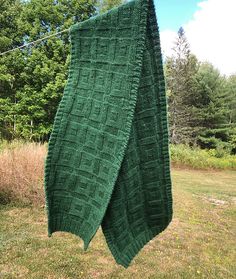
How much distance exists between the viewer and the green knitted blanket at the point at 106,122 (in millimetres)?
1415

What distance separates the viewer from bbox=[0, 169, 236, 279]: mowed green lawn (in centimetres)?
466

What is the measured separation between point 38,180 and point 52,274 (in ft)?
9.72

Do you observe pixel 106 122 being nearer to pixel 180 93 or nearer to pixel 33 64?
pixel 33 64

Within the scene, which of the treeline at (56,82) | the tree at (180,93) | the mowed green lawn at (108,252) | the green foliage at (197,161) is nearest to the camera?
the mowed green lawn at (108,252)

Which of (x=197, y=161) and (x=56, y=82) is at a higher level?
(x=56, y=82)

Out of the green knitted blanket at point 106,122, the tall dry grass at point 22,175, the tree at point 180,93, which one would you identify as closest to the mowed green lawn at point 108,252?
the tall dry grass at point 22,175

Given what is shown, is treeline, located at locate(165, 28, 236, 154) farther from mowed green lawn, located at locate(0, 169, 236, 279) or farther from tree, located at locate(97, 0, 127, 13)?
mowed green lawn, located at locate(0, 169, 236, 279)

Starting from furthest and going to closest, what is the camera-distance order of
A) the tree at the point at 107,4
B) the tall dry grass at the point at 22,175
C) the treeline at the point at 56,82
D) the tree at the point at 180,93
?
the tree at the point at 180,93
the tree at the point at 107,4
the treeline at the point at 56,82
the tall dry grass at the point at 22,175

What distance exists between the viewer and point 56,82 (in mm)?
13297

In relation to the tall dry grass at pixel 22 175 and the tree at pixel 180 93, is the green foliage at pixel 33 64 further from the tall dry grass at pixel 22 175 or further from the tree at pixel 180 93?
the tree at pixel 180 93

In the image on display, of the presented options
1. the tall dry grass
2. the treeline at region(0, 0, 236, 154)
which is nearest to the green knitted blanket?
the treeline at region(0, 0, 236, 154)

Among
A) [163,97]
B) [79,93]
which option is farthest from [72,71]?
[163,97]

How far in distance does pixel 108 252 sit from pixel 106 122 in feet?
14.5

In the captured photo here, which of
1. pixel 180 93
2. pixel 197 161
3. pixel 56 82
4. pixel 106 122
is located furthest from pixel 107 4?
pixel 106 122
